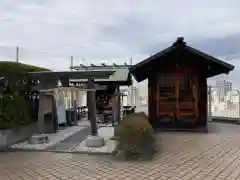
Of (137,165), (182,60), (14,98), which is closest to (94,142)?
(137,165)

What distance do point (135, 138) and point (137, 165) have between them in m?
0.76

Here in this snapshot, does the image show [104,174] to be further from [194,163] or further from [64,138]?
[64,138]

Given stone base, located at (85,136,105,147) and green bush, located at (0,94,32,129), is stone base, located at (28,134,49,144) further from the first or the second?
stone base, located at (85,136,105,147)

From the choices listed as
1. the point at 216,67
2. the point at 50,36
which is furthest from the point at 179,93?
the point at 50,36

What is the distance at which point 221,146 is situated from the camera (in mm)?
8750

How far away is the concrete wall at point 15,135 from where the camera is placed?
347 inches

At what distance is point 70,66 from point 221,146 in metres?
11.4

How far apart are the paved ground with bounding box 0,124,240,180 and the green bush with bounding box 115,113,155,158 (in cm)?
38

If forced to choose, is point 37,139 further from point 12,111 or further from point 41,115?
point 12,111

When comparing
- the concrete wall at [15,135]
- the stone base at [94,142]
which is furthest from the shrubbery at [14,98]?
the stone base at [94,142]

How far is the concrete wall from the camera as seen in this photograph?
8.81 m

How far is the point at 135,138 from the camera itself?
725 cm

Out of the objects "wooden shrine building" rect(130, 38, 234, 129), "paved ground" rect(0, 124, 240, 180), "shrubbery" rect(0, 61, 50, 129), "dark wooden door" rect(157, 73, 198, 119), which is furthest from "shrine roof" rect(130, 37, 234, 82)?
"shrubbery" rect(0, 61, 50, 129)

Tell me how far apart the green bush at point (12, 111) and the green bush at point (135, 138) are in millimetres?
3587
